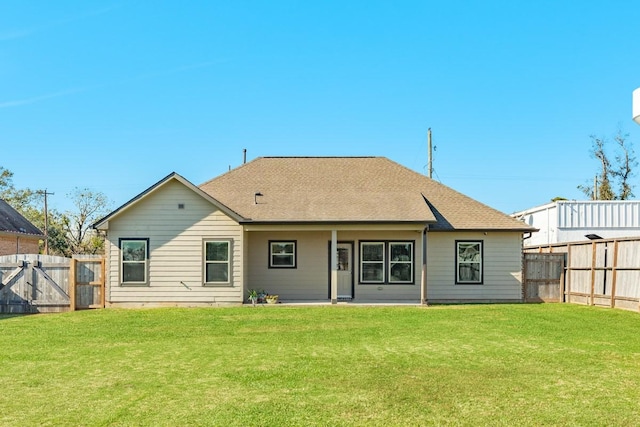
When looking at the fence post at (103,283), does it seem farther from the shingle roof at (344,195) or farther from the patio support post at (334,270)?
the patio support post at (334,270)

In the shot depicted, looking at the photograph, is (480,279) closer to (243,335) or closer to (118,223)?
(243,335)

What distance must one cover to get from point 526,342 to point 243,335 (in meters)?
5.76

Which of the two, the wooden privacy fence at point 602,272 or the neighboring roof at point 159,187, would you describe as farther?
the neighboring roof at point 159,187

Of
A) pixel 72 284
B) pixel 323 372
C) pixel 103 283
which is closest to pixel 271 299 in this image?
pixel 103 283

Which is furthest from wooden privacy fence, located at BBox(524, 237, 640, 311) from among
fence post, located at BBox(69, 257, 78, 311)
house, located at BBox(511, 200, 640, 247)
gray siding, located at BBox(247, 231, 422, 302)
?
fence post, located at BBox(69, 257, 78, 311)

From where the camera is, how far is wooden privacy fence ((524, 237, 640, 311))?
15648 mm

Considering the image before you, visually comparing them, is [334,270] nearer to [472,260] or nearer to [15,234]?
[472,260]

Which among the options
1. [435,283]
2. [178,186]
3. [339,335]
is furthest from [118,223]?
[435,283]

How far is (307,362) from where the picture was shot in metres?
8.70

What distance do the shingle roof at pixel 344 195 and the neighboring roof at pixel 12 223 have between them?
16.3m

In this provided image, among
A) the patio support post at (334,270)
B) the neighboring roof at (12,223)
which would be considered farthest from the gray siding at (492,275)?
the neighboring roof at (12,223)

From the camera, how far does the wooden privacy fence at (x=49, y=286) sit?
17.1m

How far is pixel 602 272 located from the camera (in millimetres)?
17031

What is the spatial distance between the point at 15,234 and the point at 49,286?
1623 cm
